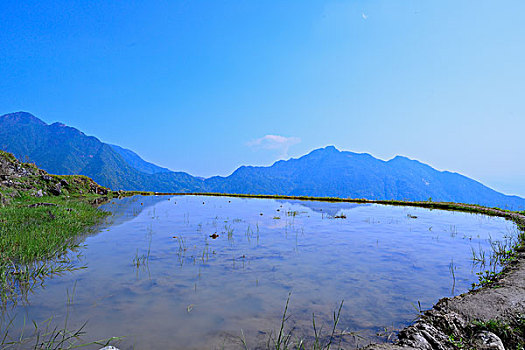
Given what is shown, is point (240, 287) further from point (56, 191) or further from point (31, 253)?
point (56, 191)

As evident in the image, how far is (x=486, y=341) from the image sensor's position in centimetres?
326

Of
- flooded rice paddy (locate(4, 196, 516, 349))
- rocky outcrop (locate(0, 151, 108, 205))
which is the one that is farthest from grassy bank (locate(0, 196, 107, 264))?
rocky outcrop (locate(0, 151, 108, 205))

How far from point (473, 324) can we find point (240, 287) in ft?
11.8

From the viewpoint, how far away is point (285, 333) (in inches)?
136

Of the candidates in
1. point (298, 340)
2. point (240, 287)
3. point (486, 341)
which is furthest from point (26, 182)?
point (486, 341)

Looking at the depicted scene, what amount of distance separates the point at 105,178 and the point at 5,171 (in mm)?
152694

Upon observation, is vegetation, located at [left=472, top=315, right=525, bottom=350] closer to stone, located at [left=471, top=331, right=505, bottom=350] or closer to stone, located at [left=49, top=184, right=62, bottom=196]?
stone, located at [left=471, top=331, right=505, bottom=350]

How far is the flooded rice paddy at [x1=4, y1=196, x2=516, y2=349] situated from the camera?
3513 millimetres

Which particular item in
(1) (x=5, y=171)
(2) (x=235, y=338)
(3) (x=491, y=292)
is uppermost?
(1) (x=5, y=171)

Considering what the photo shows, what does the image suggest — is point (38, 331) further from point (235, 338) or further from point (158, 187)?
point (158, 187)

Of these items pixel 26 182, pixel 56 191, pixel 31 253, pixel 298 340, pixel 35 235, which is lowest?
pixel 298 340

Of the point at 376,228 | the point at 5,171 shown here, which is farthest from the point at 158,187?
the point at 376,228

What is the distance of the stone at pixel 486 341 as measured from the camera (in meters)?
3.15

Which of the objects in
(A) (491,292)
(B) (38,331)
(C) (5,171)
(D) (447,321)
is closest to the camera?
(B) (38,331)
